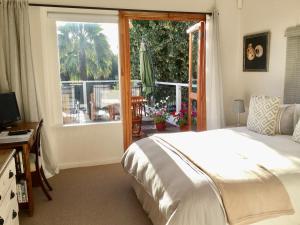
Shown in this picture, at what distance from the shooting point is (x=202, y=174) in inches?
79.0

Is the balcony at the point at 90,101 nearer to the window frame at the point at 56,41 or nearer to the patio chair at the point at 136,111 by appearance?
the window frame at the point at 56,41

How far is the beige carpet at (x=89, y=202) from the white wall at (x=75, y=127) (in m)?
0.32

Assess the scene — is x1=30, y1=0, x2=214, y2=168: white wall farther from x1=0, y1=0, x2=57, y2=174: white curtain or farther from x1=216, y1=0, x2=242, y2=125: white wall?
x1=216, y1=0, x2=242, y2=125: white wall

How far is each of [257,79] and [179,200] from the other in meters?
2.84

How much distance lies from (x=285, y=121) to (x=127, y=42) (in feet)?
7.70

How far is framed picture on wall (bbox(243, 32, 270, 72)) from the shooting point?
3760 millimetres

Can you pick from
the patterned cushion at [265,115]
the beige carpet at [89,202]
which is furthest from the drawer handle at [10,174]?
the patterned cushion at [265,115]

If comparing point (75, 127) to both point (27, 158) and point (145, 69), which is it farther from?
point (145, 69)

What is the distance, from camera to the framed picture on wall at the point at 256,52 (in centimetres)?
376

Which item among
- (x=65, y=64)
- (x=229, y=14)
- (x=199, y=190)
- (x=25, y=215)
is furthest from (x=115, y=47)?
(x=199, y=190)

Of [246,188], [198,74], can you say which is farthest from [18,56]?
[246,188]

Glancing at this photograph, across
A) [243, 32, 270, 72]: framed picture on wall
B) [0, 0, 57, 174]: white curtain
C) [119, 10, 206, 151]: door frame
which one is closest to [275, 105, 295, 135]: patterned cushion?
[243, 32, 270, 72]: framed picture on wall

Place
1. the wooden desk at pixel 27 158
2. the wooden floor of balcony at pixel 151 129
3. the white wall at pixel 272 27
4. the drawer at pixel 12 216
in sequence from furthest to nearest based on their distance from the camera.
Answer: the wooden floor of balcony at pixel 151 129 → the white wall at pixel 272 27 → the wooden desk at pixel 27 158 → the drawer at pixel 12 216

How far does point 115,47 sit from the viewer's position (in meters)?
4.02
